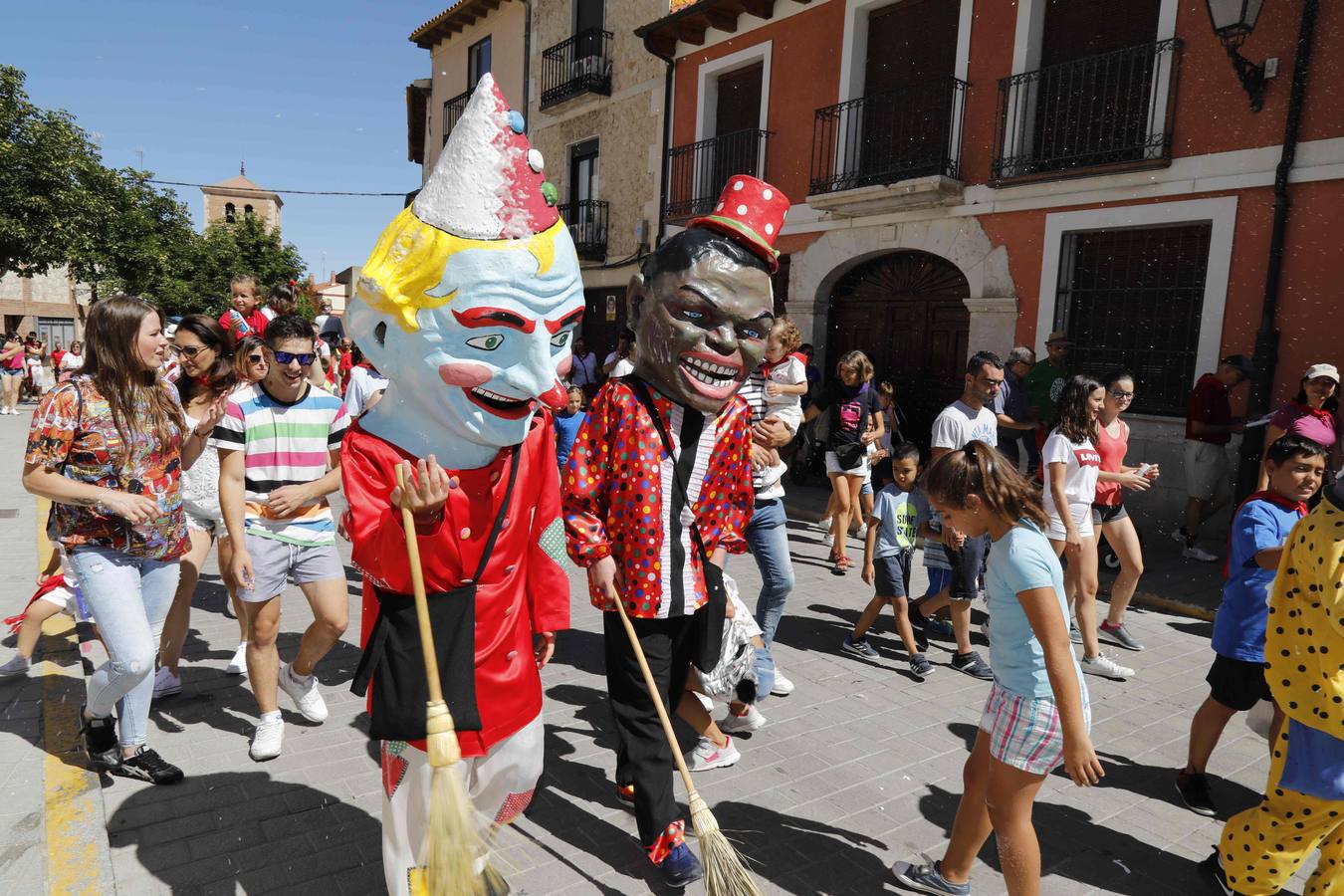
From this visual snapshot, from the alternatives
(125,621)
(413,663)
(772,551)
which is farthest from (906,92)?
(413,663)

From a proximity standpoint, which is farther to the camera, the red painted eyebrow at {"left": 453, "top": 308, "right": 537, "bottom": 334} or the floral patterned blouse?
the floral patterned blouse

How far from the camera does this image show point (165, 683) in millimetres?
4262

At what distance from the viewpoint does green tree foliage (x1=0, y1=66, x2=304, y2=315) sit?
55.9 feet

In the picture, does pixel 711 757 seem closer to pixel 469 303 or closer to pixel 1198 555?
pixel 469 303

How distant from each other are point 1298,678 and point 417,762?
102 inches

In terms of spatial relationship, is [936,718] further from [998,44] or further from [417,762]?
[998,44]

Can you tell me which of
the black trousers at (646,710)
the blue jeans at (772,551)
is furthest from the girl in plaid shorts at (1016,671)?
the blue jeans at (772,551)

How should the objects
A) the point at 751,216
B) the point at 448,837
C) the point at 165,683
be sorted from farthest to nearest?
the point at 165,683, the point at 751,216, the point at 448,837

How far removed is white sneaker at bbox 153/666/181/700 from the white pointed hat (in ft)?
10.4

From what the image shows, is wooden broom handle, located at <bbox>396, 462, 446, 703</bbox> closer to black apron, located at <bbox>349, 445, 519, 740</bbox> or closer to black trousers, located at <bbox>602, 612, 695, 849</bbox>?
black apron, located at <bbox>349, 445, 519, 740</bbox>

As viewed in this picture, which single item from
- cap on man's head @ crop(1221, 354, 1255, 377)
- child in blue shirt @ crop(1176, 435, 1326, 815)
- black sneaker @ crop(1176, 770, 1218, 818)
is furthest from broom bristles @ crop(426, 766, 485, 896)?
cap on man's head @ crop(1221, 354, 1255, 377)

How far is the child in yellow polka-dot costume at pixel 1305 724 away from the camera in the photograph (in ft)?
8.14

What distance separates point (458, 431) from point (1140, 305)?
345 inches

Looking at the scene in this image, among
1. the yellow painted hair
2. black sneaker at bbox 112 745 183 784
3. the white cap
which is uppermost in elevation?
the yellow painted hair
